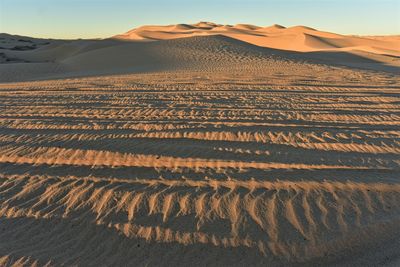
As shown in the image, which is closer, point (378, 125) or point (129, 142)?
point (129, 142)

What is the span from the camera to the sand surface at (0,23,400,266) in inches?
151

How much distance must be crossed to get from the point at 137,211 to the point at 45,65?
21102 mm

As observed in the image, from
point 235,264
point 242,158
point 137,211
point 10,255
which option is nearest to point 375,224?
point 235,264

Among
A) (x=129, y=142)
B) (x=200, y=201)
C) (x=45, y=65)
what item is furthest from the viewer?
(x=45, y=65)

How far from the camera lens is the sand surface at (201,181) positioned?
383 centimetres

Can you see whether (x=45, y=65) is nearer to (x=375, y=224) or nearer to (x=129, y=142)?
(x=129, y=142)

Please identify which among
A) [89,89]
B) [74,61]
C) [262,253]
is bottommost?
[74,61]

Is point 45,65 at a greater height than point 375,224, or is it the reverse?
point 375,224

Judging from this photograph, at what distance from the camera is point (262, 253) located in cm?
373

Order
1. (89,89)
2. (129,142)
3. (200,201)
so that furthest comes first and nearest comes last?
(89,89) → (129,142) → (200,201)

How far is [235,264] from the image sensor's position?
3.60 metres

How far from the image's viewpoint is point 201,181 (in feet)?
16.6

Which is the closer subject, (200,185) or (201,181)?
(200,185)

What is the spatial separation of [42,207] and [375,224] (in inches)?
149
